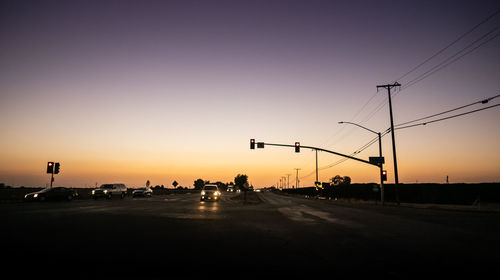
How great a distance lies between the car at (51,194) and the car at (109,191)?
3.28 meters

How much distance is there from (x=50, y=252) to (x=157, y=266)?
277cm

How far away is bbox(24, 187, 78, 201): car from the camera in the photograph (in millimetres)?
26531

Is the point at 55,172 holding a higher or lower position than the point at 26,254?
higher

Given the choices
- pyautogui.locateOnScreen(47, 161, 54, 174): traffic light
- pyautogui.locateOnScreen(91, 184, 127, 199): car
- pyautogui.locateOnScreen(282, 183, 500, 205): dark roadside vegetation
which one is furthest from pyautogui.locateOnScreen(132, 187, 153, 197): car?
pyautogui.locateOnScreen(282, 183, 500, 205): dark roadside vegetation

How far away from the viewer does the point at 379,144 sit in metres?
33.1

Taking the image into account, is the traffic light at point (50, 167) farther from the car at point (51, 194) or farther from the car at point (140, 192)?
the car at point (140, 192)

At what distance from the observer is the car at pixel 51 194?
2653cm

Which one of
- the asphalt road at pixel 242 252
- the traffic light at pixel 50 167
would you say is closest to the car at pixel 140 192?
the traffic light at pixel 50 167

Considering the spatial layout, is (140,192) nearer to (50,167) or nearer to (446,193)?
(50,167)

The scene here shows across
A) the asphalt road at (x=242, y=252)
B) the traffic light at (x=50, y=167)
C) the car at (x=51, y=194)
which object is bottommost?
the asphalt road at (x=242, y=252)

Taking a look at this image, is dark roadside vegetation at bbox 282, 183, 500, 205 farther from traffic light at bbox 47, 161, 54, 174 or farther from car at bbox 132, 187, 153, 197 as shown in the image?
traffic light at bbox 47, 161, 54, 174

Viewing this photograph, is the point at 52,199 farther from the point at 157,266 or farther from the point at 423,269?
the point at 423,269

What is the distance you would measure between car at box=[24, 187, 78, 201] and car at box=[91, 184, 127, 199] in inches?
129

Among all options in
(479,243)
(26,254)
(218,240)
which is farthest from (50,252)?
(479,243)
